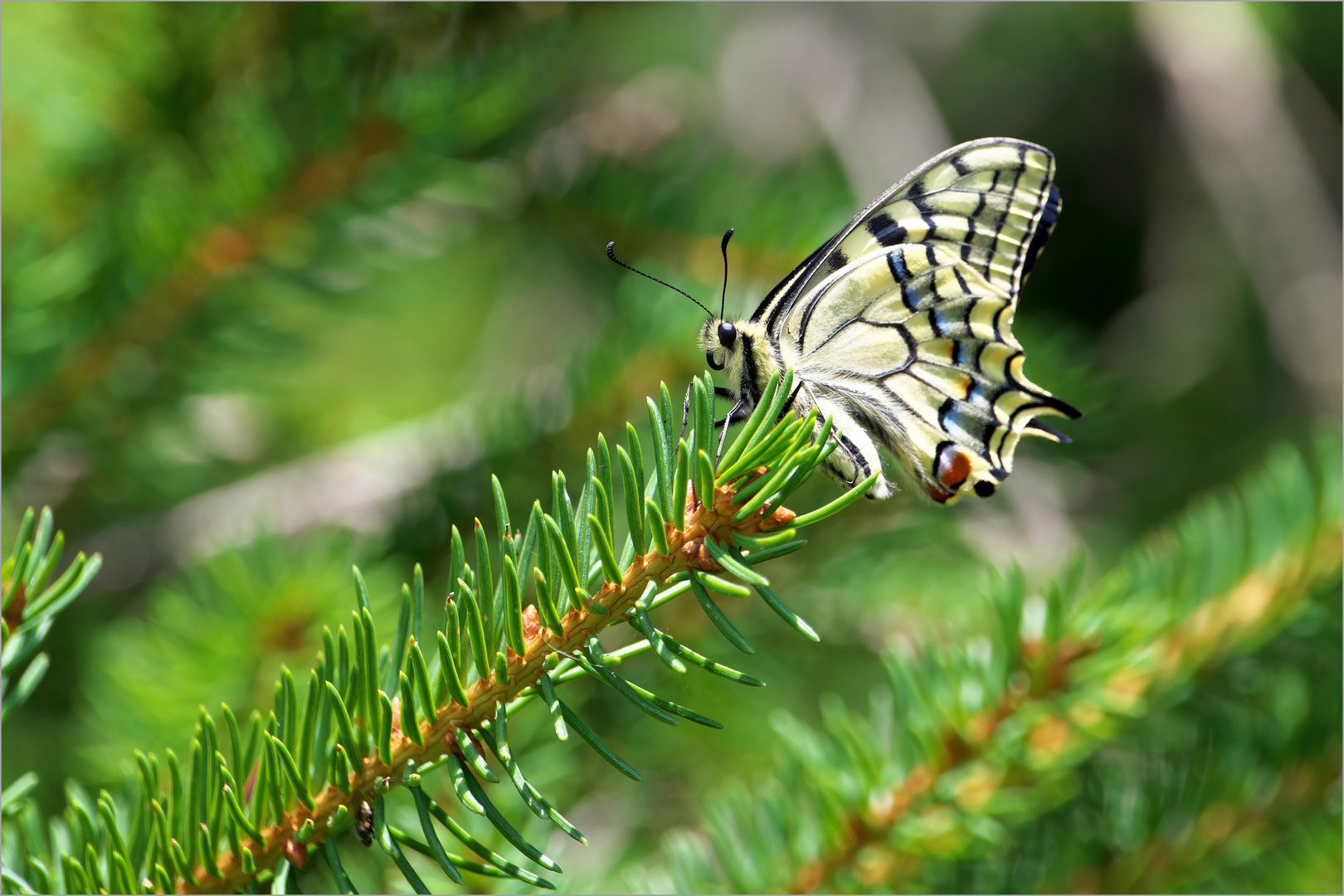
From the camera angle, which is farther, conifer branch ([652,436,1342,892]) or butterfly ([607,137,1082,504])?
butterfly ([607,137,1082,504])

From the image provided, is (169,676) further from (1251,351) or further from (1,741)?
(1251,351)

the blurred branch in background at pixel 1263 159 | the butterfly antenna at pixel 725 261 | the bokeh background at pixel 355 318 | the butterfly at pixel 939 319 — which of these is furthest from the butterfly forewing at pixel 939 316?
the blurred branch in background at pixel 1263 159

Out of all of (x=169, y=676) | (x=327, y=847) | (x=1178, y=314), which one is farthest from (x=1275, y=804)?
(x=1178, y=314)

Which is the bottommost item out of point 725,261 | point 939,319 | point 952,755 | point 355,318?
point 952,755

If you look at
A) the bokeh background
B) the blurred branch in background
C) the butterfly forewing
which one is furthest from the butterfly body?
the blurred branch in background

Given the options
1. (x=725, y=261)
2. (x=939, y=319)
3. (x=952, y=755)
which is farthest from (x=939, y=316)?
(x=952, y=755)

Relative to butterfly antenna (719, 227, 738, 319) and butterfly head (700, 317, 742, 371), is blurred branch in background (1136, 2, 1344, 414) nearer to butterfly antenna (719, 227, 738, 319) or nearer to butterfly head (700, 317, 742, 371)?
butterfly antenna (719, 227, 738, 319)

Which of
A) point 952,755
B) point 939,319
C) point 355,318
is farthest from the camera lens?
point 355,318

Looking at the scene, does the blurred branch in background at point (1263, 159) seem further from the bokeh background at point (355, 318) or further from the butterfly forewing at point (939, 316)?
the butterfly forewing at point (939, 316)

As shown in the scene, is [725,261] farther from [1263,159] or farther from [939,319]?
[1263,159]
